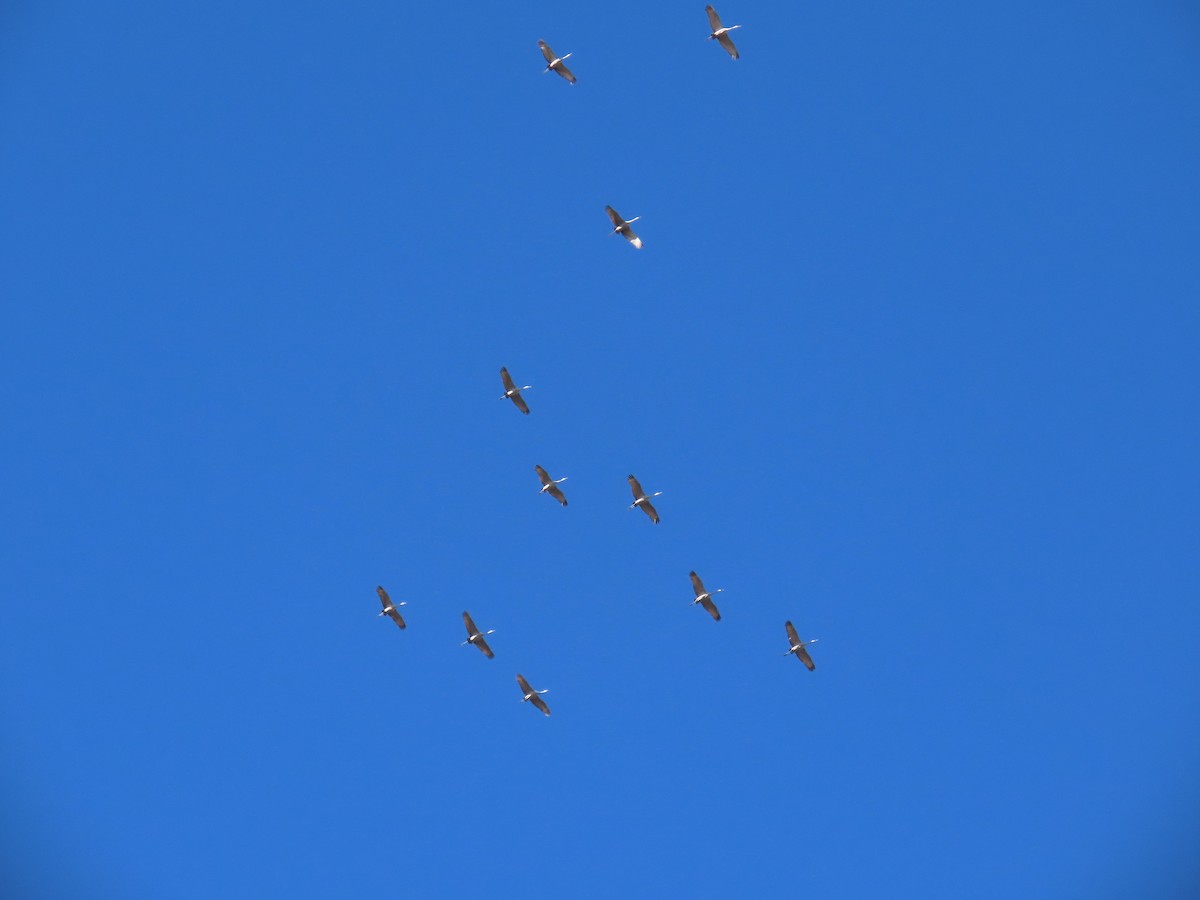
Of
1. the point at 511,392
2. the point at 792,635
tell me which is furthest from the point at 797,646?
the point at 511,392

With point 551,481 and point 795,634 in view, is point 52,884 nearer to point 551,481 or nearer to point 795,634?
point 551,481

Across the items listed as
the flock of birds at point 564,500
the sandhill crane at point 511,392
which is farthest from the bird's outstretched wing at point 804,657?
the sandhill crane at point 511,392

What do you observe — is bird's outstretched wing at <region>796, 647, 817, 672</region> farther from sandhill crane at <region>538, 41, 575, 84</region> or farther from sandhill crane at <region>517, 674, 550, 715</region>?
sandhill crane at <region>538, 41, 575, 84</region>

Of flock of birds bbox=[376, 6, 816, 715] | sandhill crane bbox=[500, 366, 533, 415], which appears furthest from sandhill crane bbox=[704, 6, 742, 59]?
sandhill crane bbox=[500, 366, 533, 415]

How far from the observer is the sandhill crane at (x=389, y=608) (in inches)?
2226

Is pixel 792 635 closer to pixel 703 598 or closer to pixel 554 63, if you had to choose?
pixel 703 598

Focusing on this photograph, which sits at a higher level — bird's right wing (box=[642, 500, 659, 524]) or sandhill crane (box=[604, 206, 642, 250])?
sandhill crane (box=[604, 206, 642, 250])

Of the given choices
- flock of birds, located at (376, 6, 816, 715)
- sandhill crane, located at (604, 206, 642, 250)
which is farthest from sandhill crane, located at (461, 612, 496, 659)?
sandhill crane, located at (604, 206, 642, 250)

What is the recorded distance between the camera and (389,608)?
56.6m

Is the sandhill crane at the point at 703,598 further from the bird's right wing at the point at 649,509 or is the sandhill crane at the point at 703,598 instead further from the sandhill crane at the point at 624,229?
the sandhill crane at the point at 624,229

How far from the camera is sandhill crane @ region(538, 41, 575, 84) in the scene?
48.6 metres

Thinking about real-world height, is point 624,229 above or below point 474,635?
above

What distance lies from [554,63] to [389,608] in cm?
2601

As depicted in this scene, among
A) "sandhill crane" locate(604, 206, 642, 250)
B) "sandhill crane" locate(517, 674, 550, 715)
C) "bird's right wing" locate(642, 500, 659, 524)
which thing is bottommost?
"sandhill crane" locate(517, 674, 550, 715)
